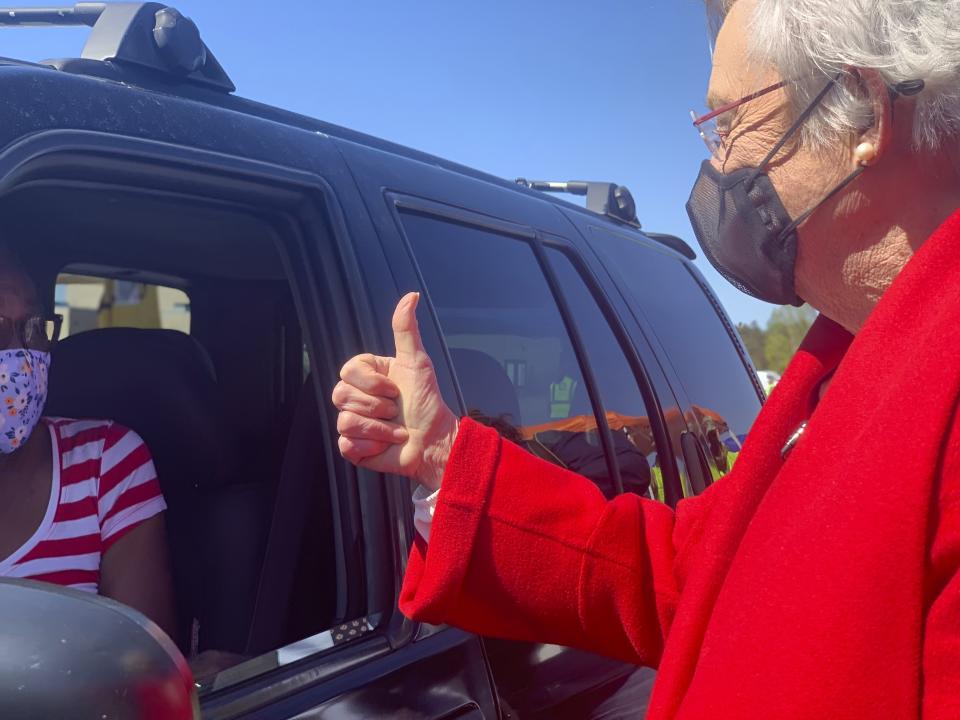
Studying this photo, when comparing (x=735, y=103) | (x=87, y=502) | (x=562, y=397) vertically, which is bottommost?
(x=87, y=502)

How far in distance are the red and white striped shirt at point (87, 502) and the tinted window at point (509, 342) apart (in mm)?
755

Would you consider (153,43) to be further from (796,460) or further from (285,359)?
(796,460)

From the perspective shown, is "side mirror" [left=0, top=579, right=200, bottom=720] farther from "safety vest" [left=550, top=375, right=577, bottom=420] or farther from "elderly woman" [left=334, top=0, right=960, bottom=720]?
"safety vest" [left=550, top=375, right=577, bottom=420]

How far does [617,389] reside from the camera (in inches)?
111

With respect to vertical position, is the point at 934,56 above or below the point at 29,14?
below

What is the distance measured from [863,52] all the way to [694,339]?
7.68ft

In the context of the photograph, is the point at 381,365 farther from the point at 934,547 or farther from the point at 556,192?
the point at 556,192

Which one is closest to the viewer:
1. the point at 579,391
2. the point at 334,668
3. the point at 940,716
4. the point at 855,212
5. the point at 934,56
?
the point at 940,716

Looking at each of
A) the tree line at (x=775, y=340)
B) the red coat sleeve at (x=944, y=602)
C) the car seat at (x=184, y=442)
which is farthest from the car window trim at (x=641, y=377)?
the tree line at (x=775, y=340)

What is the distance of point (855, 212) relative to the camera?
1.39 meters

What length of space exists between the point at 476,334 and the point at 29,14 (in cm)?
118

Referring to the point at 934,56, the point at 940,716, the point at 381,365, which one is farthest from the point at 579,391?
the point at 940,716

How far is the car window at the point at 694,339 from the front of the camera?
127 inches

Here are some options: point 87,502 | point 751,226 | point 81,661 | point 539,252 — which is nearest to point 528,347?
point 539,252
